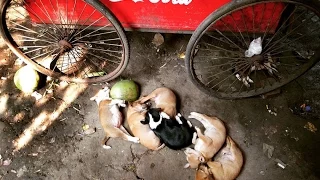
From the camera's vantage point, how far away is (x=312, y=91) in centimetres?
368

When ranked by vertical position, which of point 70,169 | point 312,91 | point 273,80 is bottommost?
point 312,91

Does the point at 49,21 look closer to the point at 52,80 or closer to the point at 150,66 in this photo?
the point at 52,80

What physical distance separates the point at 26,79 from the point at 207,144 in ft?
6.36

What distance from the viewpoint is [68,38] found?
316 centimetres

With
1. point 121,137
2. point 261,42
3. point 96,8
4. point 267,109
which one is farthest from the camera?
point 267,109

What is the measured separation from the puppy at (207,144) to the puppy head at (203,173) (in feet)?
0.22

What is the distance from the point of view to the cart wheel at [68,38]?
294cm

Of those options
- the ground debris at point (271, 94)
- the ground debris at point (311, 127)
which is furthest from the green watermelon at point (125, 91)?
the ground debris at point (311, 127)

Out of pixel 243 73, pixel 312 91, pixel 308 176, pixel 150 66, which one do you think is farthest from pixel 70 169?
pixel 312 91

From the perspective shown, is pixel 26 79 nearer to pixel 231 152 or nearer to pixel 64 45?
pixel 64 45

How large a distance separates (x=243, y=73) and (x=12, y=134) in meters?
2.46

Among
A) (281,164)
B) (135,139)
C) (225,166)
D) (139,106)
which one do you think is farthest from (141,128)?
(281,164)

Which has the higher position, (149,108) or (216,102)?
(149,108)

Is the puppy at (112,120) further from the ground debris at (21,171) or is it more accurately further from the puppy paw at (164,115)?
the ground debris at (21,171)
